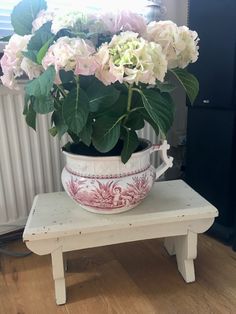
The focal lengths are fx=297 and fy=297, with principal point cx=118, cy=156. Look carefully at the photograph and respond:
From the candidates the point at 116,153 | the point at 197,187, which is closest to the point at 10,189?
the point at 116,153

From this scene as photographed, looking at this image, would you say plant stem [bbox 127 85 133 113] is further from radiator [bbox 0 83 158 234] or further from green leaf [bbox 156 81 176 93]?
radiator [bbox 0 83 158 234]

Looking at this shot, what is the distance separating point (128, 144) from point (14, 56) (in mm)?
350

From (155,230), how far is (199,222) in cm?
14

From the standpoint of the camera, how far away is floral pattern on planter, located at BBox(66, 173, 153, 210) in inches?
31.1

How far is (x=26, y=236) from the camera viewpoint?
78cm

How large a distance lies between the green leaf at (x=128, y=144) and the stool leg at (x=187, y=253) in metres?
0.33

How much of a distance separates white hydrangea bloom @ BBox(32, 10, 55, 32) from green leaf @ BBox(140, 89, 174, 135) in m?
0.28

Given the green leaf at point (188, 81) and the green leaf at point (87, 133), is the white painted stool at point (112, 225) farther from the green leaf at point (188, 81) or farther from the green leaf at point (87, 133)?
the green leaf at point (188, 81)

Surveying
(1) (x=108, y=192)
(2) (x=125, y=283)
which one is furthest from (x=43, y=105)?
(2) (x=125, y=283)

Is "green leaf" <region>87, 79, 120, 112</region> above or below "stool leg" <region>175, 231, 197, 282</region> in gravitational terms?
above

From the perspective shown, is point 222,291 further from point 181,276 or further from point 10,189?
point 10,189

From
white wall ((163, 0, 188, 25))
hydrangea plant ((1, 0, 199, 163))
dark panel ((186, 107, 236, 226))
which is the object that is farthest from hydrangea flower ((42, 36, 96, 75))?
white wall ((163, 0, 188, 25))

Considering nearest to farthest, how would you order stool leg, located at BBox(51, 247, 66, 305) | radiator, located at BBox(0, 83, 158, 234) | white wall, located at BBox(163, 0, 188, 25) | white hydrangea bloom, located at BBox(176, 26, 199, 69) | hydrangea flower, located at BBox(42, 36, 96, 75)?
hydrangea flower, located at BBox(42, 36, 96, 75) → white hydrangea bloom, located at BBox(176, 26, 199, 69) → stool leg, located at BBox(51, 247, 66, 305) → radiator, located at BBox(0, 83, 158, 234) → white wall, located at BBox(163, 0, 188, 25)

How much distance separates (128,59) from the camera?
625 mm
